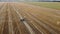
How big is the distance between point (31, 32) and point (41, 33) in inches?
4.0

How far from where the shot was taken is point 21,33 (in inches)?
57.9

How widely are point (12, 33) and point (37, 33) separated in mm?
225

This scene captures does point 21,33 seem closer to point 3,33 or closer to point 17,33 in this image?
point 17,33

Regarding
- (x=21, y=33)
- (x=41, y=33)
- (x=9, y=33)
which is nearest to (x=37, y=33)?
(x=41, y=33)

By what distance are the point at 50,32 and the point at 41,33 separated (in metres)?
0.10

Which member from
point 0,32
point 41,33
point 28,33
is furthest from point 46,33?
point 0,32

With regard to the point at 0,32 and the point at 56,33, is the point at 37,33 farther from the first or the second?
the point at 0,32

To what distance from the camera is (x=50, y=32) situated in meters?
1.52

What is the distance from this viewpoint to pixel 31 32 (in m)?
1.52

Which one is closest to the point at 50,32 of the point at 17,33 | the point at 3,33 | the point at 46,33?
the point at 46,33

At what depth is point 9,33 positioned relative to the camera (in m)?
1.48

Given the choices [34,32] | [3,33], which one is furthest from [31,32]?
[3,33]

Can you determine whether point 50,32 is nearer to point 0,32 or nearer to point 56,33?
point 56,33

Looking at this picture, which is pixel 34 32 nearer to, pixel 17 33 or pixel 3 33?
pixel 17 33
